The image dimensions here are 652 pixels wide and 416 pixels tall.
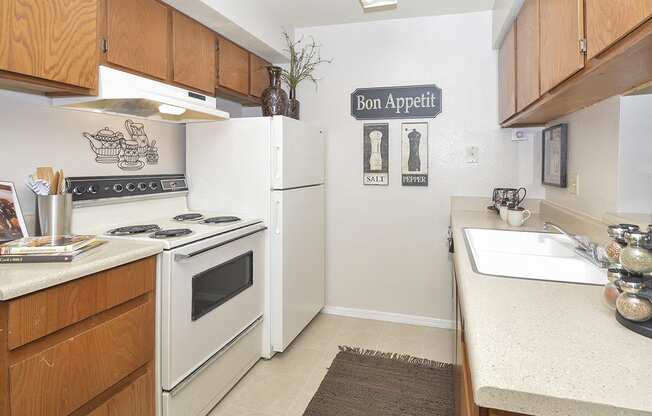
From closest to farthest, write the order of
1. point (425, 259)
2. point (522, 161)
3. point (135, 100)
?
point (135, 100), point (522, 161), point (425, 259)

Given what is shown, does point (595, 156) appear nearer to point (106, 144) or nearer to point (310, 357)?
point (310, 357)

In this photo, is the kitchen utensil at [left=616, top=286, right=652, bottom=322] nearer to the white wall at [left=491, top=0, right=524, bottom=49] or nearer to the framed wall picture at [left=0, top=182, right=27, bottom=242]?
the white wall at [left=491, top=0, right=524, bottom=49]

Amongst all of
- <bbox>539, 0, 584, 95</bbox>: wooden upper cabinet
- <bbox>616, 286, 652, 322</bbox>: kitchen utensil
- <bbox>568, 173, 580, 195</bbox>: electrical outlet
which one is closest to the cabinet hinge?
<bbox>539, 0, 584, 95</bbox>: wooden upper cabinet

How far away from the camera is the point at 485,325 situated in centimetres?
77

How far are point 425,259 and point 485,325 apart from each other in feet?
7.50

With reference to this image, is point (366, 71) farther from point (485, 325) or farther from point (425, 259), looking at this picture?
point (485, 325)

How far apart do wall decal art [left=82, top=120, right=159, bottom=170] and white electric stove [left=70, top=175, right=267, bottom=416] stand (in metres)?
0.12

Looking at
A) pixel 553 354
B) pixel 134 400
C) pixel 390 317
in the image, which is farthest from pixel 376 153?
pixel 553 354

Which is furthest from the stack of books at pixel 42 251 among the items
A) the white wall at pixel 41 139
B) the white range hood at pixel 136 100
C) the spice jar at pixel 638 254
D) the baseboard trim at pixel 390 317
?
the baseboard trim at pixel 390 317

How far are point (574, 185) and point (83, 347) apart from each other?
2318 mm

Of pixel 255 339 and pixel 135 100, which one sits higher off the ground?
pixel 135 100

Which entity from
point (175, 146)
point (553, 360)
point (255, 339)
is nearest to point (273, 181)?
point (175, 146)

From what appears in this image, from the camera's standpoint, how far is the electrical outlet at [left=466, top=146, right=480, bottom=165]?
2865 millimetres

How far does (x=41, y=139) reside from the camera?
5.73ft
